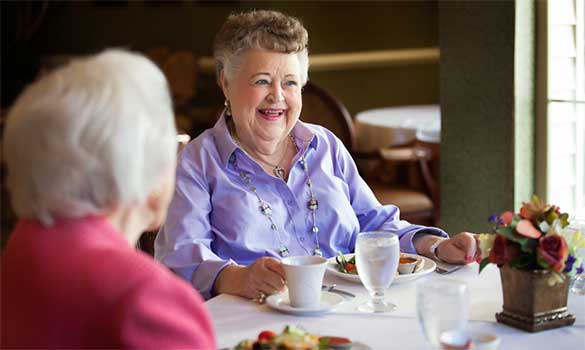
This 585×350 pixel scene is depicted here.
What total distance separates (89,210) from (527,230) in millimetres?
735

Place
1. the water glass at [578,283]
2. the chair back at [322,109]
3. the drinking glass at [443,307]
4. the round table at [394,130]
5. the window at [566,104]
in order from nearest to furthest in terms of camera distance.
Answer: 1. the drinking glass at [443,307]
2. the water glass at [578,283]
3. the window at [566,104]
4. the chair back at [322,109]
5. the round table at [394,130]

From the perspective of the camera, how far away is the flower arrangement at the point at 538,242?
4.65 ft

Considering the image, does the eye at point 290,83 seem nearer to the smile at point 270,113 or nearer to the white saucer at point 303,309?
the smile at point 270,113

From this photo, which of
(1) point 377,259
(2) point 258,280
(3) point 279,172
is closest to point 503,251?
(1) point 377,259

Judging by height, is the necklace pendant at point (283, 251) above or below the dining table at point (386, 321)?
below

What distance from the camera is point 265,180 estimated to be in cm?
210

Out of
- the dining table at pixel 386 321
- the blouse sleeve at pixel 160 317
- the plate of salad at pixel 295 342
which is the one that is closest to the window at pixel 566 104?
the dining table at pixel 386 321

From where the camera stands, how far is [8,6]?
7.87 m

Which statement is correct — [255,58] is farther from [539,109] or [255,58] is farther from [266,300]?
[539,109]

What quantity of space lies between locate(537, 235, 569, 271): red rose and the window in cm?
163

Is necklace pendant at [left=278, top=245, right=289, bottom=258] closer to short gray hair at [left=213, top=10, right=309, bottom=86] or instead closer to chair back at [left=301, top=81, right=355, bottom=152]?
short gray hair at [left=213, top=10, right=309, bottom=86]

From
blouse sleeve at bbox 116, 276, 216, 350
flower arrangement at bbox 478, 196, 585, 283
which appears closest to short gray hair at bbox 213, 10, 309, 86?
flower arrangement at bbox 478, 196, 585, 283

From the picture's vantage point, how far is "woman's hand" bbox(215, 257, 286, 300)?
5.43 feet

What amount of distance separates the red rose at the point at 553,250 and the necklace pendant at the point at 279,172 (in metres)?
0.85
